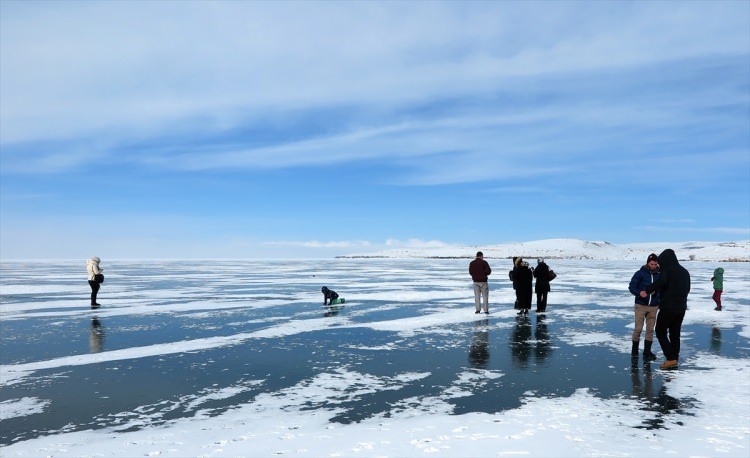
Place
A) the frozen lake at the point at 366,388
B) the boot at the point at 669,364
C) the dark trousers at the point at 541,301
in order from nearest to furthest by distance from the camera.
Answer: the frozen lake at the point at 366,388, the boot at the point at 669,364, the dark trousers at the point at 541,301

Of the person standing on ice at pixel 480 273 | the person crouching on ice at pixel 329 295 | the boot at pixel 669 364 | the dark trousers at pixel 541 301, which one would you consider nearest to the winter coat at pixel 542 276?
the dark trousers at pixel 541 301

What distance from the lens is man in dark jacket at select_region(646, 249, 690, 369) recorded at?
9211 mm

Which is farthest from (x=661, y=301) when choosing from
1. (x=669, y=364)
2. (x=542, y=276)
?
(x=542, y=276)

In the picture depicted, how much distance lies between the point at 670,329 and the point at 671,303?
49 cm

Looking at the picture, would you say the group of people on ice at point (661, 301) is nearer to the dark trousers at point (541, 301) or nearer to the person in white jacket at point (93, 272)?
the dark trousers at point (541, 301)

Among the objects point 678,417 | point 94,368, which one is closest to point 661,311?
point 678,417

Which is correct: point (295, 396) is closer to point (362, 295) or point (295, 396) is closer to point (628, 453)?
point (628, 453)

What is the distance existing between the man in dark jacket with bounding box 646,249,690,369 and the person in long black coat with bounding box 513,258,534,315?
7322 millimetres

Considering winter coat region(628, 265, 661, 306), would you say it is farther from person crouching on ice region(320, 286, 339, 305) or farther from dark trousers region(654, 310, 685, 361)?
person crouching on ice region(320, 286, 339, 305)

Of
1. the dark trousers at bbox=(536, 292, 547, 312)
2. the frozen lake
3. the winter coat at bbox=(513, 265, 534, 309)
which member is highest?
the winter coat at bbox=(513, 265, 534, 309)

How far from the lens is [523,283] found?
55.1ft

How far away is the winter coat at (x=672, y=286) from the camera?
922 centimetres

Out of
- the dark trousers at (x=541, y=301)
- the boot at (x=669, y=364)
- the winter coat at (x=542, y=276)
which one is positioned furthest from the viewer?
the dark trousers at (x=541, y=301)

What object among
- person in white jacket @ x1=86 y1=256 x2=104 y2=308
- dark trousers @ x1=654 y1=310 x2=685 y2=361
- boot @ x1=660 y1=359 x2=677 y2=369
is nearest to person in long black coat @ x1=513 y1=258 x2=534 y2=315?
dark trousers @ x1=654 y1=310 x2=685 y2=361
